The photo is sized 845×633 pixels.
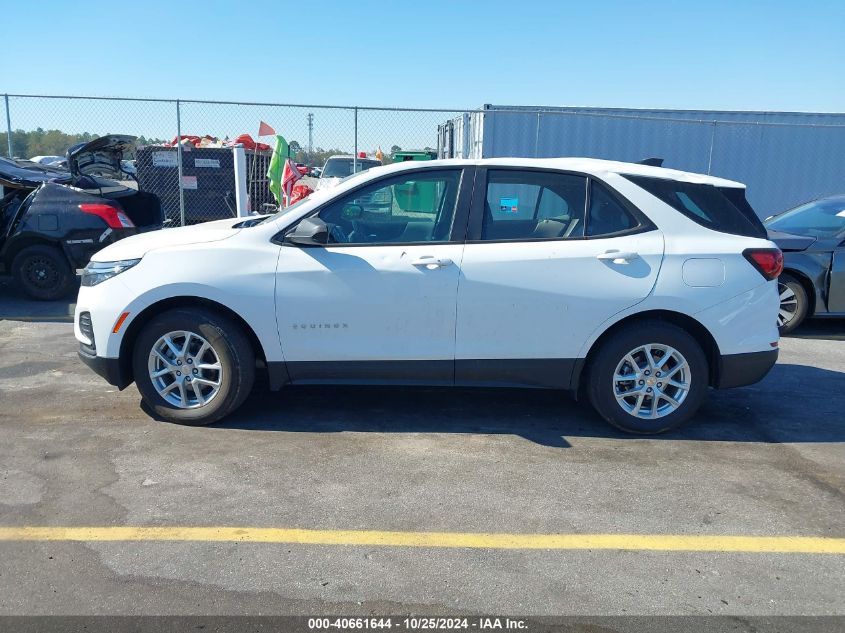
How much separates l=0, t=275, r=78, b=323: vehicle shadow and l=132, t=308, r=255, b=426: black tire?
12.6 ft

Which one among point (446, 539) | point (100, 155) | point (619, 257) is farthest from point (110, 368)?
point (100, 155)

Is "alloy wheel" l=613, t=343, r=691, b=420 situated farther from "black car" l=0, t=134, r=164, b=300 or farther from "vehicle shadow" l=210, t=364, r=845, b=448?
"black car" l=0, t=134, r=164, b=300

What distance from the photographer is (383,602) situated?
295cm

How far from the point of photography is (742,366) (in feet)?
15.4

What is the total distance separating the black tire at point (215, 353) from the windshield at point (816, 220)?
6422 mm

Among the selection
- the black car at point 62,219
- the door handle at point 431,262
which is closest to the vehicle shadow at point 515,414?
the door handle at point 431,262

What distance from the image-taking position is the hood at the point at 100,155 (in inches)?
339

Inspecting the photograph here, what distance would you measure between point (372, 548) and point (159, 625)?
0.98 m

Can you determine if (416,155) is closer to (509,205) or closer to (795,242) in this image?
(795,242)

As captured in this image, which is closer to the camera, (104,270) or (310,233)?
(310,233)

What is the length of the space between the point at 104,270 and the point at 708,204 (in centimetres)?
408

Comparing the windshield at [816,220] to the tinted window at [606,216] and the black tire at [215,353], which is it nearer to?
the tinted window at [606,216]

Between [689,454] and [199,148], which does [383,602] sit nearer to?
[689,454]

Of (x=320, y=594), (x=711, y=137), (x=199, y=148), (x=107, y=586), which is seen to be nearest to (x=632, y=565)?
(x=320, y=594)
